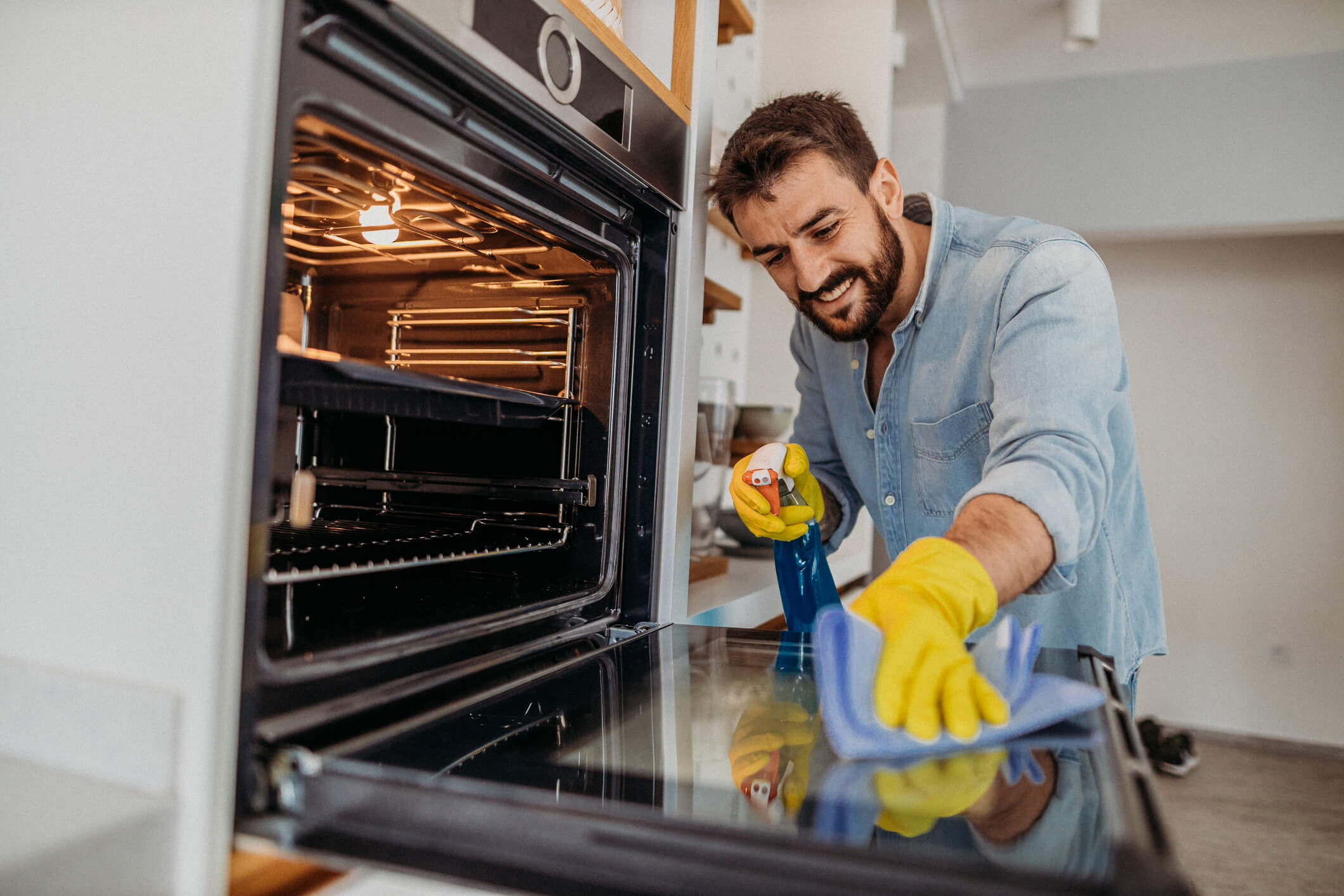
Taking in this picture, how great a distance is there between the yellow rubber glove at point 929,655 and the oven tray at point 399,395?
344 mm

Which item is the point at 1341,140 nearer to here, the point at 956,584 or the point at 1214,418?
the point at 1214,418

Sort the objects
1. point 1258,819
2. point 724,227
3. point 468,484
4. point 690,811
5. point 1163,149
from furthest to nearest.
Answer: point 1163,149 → point 1258,819 → point 724,227 → point 468,484 → point 690,811

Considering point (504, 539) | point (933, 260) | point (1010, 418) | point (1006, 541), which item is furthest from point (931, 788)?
point (933, 260)

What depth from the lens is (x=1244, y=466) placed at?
3.74m

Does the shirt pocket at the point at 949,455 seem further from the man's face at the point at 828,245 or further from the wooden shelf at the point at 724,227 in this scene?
the wooden shelf at the point at 724,227

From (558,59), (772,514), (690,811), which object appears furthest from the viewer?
(772,514)

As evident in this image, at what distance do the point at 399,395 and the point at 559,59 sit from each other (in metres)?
0.33

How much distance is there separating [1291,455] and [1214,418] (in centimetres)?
32

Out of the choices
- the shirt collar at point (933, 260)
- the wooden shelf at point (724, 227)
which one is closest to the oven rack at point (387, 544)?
the shirt collar at point (933, 260)

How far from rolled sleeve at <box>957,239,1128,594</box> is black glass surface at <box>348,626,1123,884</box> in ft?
0.50

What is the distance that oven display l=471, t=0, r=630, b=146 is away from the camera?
26.4 inches

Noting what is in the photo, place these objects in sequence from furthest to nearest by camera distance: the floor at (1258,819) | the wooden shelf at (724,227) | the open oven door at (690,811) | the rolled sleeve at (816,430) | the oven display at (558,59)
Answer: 1. the floor at (1258,819)
2. the wooden shelf at (724,227)
3. the rolled sleeve at (816,430)
4. the oven display at (558,59)
5. the open oven door at (690,811)

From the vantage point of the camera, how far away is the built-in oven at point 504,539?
1.46 feet

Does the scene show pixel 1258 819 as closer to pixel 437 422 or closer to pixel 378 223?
pixel 437 422
